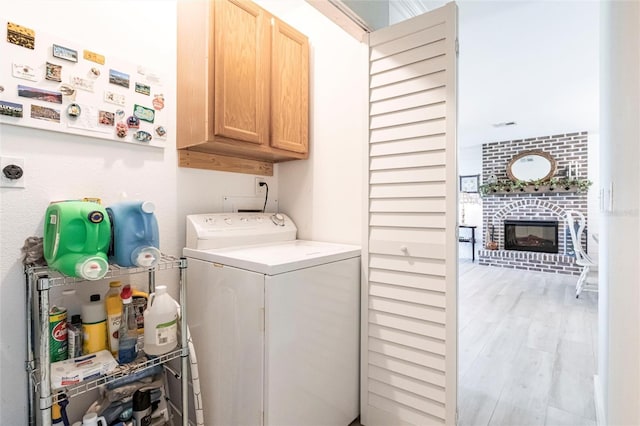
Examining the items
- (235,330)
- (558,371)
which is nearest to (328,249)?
(235,330)

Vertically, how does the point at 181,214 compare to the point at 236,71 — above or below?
below

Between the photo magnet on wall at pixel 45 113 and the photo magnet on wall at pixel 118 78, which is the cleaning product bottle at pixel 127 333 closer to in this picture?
the photo magnet on wall at pixel 45 113

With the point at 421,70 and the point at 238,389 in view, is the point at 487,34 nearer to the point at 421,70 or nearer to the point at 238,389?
the point at 421,70

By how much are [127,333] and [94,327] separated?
13cm

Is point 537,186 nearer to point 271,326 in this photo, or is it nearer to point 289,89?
point 289,89

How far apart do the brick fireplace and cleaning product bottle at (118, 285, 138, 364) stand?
21.1 feet

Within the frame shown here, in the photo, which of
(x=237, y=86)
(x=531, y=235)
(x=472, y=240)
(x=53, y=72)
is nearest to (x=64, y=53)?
(x=53, y=72)

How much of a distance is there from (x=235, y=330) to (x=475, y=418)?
146 centimetres

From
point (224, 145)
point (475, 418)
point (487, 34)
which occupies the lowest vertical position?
point (475, 418)

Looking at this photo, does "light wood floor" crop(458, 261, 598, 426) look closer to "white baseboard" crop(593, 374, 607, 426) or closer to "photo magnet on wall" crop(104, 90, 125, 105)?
"white baseboard" crop(593, 374, 607, 426)

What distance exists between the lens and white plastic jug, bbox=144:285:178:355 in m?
1.31

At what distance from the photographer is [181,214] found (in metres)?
1.76

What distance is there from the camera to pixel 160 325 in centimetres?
132

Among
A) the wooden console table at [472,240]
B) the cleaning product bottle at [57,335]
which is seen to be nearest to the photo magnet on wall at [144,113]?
the cleaning product bottle at [57,335]
